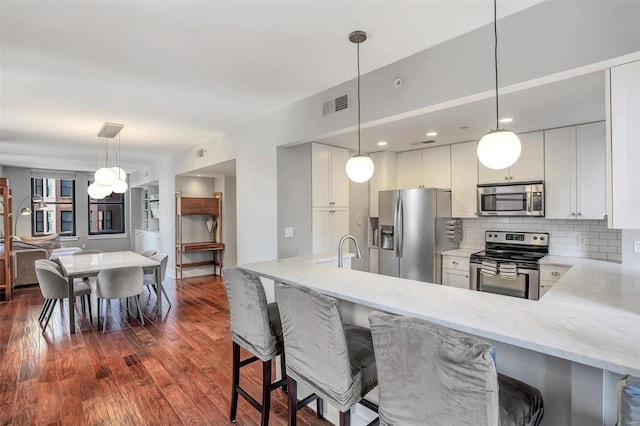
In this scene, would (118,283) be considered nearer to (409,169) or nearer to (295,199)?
(295,199)

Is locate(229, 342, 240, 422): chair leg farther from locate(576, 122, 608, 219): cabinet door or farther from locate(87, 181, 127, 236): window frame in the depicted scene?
locate(87, 181, 127, 236): window frame

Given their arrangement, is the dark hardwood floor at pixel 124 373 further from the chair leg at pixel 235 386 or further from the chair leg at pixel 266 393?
the chair leg at pixel 266 393

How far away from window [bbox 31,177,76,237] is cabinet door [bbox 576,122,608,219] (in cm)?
1151

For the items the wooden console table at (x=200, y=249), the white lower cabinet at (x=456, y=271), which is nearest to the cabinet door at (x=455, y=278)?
the white lower cabinet at (x=456, y=271)

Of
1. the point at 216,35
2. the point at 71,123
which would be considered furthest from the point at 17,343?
the point at 216,35

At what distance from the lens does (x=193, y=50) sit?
98.8 inches

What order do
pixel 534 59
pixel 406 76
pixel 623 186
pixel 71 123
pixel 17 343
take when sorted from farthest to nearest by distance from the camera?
pixel 71 123 < pixel 17 343 < pixel 406 76 < pixel 534 59 < pixel 623 186

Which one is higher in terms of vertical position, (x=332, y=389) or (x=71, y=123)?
(x=71, y=123)

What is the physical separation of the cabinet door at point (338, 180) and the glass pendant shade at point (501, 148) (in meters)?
2.68

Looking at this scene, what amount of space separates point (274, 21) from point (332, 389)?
7.06ft

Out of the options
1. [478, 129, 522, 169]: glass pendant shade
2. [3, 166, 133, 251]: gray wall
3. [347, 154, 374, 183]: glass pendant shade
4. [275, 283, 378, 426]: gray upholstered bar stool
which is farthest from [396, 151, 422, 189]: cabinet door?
[3, 166, 133, 251]: gray wall

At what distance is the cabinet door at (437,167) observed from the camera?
4.14 m

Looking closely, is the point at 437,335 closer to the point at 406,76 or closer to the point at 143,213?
the point at 406,76

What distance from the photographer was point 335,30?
2.24 m
